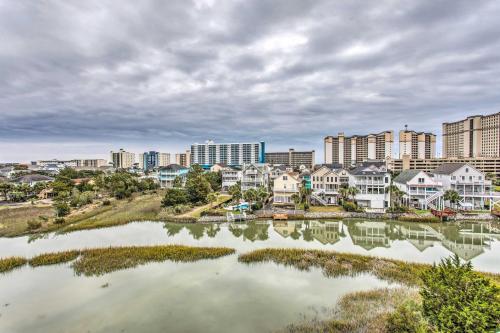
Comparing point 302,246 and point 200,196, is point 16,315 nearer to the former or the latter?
point 302,246

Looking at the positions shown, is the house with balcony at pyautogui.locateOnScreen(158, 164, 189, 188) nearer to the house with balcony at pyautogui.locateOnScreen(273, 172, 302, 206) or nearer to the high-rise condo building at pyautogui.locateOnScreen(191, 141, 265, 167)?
the house with balcony at pyautogui.locateOnScreen(273, 172, 302, 206)

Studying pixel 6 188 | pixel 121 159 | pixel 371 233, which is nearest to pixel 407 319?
pixel 371 233

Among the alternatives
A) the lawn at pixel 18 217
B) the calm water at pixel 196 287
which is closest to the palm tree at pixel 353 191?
the calm water at pixel 196 287

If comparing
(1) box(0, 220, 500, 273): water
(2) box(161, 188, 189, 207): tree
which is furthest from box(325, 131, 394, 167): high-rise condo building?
(2) box(161, 188, 189, 207): tree

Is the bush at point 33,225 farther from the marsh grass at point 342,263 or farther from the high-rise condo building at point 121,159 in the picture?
the high-rise condo building at point 121,159

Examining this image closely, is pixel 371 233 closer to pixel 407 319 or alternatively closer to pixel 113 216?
pixel 407 319

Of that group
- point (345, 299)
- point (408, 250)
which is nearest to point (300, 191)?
point (408, 250)

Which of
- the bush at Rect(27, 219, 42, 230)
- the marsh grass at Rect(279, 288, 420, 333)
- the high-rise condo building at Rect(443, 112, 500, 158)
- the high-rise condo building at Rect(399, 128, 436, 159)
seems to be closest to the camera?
the marsh grass at Rect(279, 288, 420, 333)

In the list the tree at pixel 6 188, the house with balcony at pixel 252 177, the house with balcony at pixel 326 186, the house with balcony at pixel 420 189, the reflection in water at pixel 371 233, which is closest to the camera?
the reflection in water at pixel 371 233
